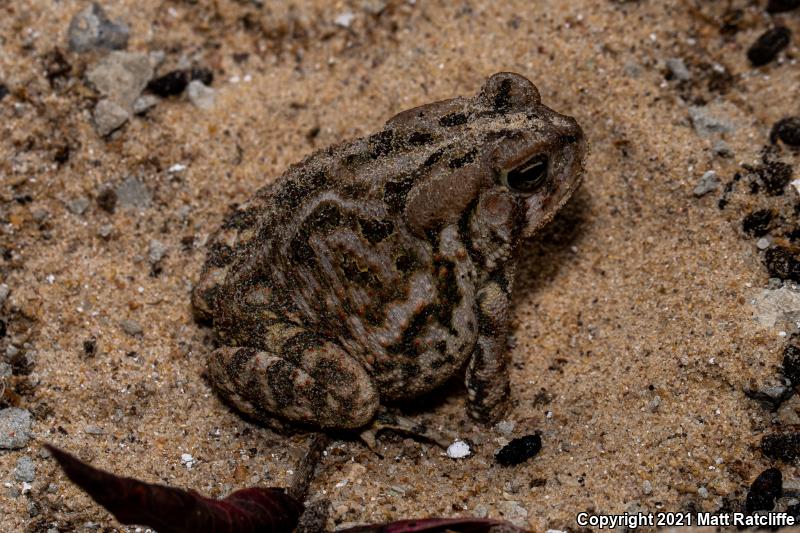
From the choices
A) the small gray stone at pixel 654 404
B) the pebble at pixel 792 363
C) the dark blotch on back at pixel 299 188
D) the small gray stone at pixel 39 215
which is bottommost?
the small gray stone at pixel 654 404

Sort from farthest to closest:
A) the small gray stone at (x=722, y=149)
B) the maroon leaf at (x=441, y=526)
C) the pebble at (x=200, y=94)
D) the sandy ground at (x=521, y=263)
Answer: the pebble at (x=200, y=94)
the small gray stone at (x=722, y=149)
the sandy ground at (x=521, y=263)
the maroon leaf at (x=441, y=526)

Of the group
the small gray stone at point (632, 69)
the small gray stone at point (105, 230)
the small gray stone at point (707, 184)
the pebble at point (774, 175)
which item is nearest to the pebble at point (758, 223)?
the pebble at point (774, 175)

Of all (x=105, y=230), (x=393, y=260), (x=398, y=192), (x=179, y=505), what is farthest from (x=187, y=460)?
(x=398, y=192)

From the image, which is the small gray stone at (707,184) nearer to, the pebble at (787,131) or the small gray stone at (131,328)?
the pebble at (787,131)

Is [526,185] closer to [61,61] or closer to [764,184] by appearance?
[764,184]

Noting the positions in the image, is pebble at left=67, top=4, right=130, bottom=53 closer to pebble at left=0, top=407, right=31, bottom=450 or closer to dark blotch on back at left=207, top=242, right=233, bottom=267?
dark blotch on back at left=207, top=242, right=233, bottom=267

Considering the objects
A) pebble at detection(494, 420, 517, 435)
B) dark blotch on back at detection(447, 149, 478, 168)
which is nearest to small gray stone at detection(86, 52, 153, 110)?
dark blotch on back at detection(447, 149, 478, 168)
